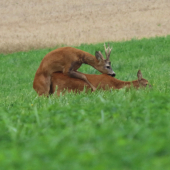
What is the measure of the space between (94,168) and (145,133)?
747 mm

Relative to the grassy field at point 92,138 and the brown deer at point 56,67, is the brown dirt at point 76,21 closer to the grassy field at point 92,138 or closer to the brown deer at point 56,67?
the brown deer at point 56,67

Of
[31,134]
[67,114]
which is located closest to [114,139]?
[31,134]

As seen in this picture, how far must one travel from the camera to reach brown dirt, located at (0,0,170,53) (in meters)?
25.9

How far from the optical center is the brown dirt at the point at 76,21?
25.9 meters

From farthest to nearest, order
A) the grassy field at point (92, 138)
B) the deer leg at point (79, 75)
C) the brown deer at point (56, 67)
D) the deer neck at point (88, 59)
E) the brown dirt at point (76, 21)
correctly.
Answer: the brown dirt at point (76, 21) → the deer neck at point (88, 59) → the brown deer at point (56, 67) → the deer leg at point (79, 75) → the grassy field at point (92, 138)

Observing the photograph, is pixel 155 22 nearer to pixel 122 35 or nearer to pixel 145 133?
pixel 122 35

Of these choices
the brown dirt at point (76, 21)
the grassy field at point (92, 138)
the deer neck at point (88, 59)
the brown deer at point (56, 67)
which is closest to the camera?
the grassy field at point (92, 138)

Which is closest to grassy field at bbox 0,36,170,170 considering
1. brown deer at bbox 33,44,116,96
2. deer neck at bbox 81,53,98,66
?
brown deer at bbox 33,44,116,96

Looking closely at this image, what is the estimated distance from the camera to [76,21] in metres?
31.6

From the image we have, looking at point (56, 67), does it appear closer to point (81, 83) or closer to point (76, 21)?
point (81, 83)

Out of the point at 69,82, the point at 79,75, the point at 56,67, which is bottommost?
the point at 69,82

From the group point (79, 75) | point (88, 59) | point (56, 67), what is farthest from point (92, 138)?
point (88, 59)

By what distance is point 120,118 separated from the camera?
319 centimetres

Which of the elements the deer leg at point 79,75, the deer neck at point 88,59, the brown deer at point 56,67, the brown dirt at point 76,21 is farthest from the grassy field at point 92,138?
the brown dirt at point 76,21
